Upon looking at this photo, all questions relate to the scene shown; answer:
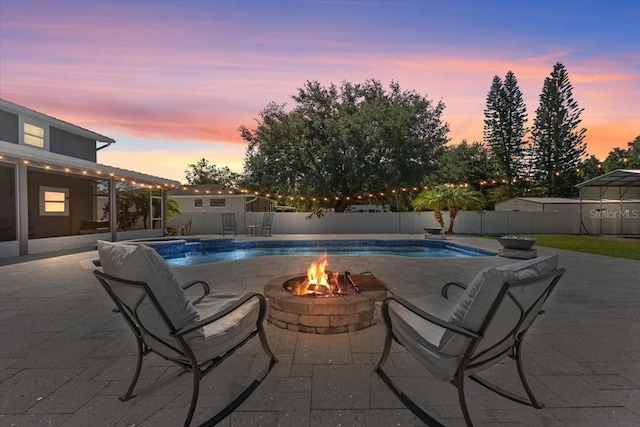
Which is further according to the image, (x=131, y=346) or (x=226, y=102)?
(x=226, y=102)

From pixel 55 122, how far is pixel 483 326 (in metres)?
16.2

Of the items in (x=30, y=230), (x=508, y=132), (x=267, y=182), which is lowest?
(x=30, y=230)

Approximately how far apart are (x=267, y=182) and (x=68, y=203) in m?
9.20

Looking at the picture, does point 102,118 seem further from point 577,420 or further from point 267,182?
point 577,420

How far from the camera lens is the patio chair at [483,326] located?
60.5 inches

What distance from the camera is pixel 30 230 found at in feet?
30.6

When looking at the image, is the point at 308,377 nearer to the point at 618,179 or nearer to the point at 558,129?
the point at 618,179

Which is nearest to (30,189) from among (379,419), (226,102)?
(226,102)

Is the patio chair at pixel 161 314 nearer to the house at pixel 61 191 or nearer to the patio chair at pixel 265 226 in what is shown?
the house at pixel 61 191

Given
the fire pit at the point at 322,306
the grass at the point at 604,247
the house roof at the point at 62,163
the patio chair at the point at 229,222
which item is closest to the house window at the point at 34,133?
the house roof at the point at 62,163

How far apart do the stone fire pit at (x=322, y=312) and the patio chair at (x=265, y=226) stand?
12518 mm

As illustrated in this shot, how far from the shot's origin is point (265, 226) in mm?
15469

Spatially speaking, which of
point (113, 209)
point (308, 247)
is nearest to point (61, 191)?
point (113, 209)

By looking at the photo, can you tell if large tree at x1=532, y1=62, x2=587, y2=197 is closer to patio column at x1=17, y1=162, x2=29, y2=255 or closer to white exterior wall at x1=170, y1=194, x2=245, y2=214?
white exterior wall at x1=170, y1=194, x2=245, y2=214
